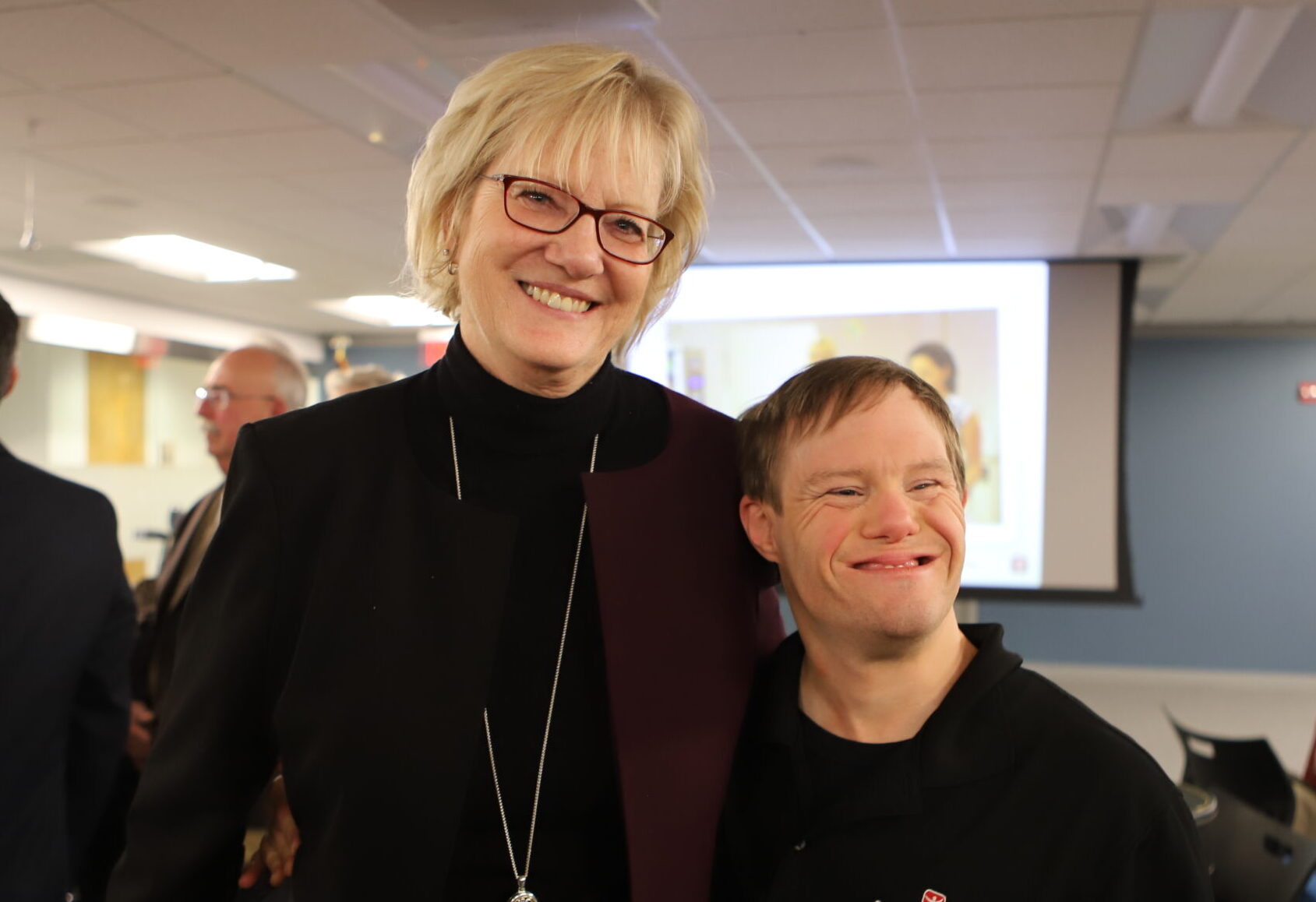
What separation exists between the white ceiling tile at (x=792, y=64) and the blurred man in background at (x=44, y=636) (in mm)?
2347

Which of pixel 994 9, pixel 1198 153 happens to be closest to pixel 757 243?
pixel 1198 153

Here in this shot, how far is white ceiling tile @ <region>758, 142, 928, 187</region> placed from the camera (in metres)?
4.73

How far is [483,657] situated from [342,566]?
0.56 feet

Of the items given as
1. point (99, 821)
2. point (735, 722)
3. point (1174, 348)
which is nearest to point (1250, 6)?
point (735, 722)

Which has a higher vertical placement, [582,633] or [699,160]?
[699,160]

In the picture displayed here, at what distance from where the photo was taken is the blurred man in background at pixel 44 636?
6.22 ft

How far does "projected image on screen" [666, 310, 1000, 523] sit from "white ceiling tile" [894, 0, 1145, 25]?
11.1 ft

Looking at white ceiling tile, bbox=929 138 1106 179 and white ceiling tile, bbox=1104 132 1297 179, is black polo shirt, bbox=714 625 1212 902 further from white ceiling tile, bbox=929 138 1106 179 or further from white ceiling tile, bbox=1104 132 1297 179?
white ceiling tile, bbox=1104 132 1297 179

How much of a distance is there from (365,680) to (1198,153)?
4.68 meters

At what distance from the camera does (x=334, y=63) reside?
376cm

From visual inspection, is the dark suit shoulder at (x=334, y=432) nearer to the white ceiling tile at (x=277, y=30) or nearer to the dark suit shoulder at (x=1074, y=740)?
the dark suit shoulder at (x=1074, y=740)

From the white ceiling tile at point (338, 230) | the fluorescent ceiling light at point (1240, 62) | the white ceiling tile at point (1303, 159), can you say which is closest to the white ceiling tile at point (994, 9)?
the fluorescent ceiling light at point (1240, 62)

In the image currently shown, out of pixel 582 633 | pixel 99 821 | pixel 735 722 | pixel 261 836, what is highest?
pixel 582 633

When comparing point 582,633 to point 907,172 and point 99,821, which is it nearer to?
point 99,821
